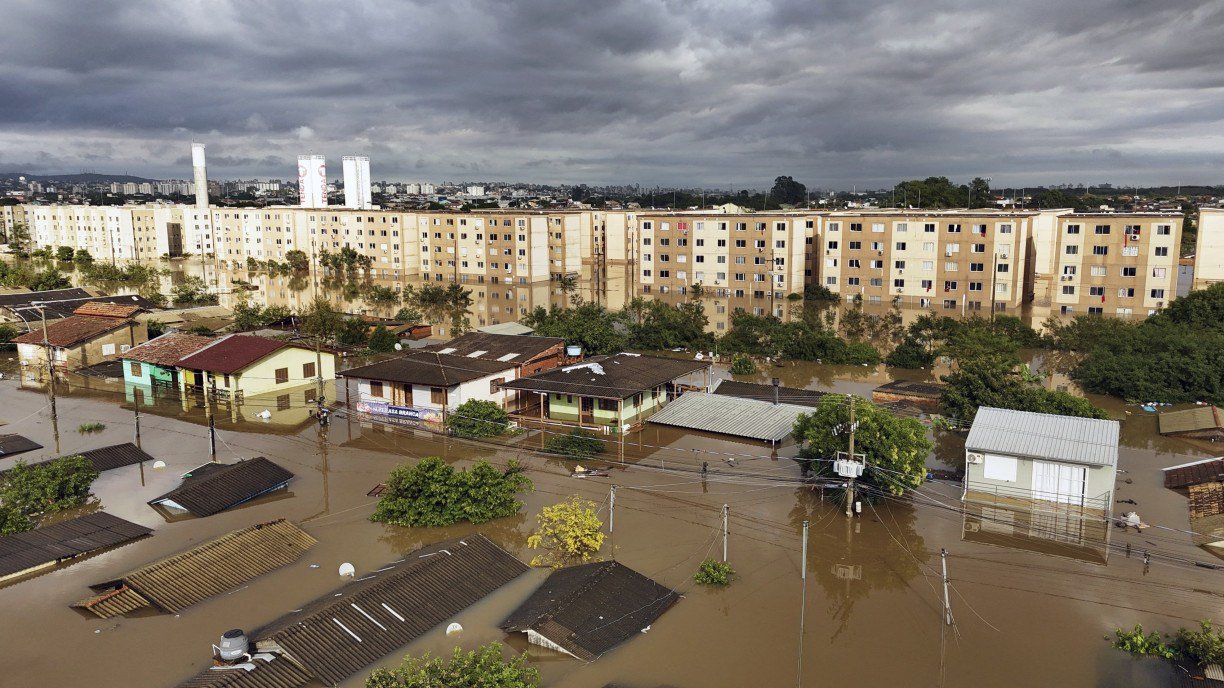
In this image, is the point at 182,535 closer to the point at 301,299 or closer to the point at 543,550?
the point at 543,550

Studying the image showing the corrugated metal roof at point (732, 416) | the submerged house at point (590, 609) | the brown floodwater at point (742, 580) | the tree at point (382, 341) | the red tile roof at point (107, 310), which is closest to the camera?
the brown floodwater at point (742, 580)

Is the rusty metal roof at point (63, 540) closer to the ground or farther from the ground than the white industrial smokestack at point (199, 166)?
closer to the ground

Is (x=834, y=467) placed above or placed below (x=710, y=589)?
above

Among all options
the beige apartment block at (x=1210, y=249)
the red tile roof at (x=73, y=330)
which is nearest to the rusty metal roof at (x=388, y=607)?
the red tile roof at (x=73, y=330)

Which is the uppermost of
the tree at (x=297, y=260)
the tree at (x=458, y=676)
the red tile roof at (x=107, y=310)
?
the tree at (x=297, y=260)

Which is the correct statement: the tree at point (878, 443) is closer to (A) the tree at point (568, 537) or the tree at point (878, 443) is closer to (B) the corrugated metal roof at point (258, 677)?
(A) the tree at point (568, 537)

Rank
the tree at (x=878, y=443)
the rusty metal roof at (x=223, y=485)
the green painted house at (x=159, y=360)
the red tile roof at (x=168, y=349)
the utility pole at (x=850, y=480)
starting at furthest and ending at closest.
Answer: the green painted house at (x=159, y=360) < the red tile roof at (x=168, y=349) < the rusty metal roof at (x=223, y=485) < the tree at (x=878, y=443) < the utility pole at (x=850, y=480)

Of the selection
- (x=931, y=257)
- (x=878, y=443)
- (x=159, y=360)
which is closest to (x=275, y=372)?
(x=159, y=360)

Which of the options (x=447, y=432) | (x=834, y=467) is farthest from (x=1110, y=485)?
(x=447, y=432)
